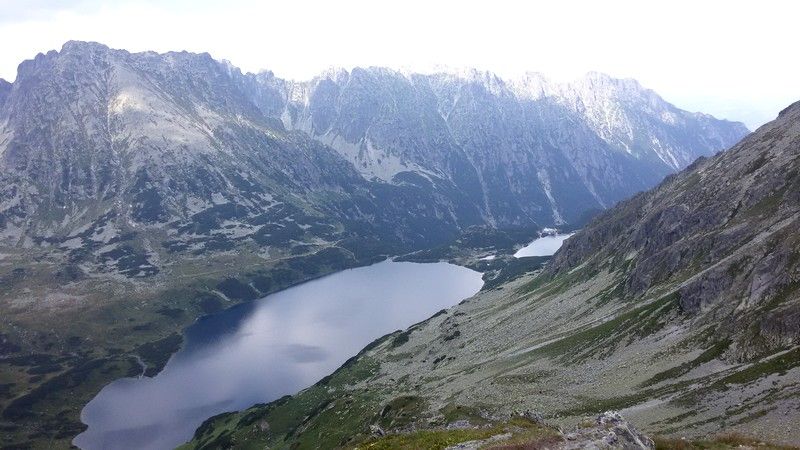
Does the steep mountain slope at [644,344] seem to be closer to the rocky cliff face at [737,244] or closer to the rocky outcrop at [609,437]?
the rocky cliff face at [737,244]

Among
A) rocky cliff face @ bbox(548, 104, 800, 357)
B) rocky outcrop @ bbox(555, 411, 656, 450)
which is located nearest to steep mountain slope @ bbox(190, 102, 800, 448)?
rocky cliff face @ bbox(548, 104, 800, 357)

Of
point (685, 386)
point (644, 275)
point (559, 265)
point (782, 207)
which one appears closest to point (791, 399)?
point (685, 386)

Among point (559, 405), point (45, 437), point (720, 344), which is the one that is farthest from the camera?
point (45, 437)

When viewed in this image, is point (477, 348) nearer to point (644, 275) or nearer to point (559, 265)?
point (644, 275)

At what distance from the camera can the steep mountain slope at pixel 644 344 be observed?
200 ft

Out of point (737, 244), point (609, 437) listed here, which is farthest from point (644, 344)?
point (609, 437)

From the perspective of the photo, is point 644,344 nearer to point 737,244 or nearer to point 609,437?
point 737,244

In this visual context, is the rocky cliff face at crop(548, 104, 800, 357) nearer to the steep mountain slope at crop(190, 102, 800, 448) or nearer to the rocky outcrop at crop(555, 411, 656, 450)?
the steep mountain slope at crop(190, 102, 800, 448)

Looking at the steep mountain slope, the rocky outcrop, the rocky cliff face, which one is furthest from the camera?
the rocky cliff face

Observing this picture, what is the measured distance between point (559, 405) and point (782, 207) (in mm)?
52193

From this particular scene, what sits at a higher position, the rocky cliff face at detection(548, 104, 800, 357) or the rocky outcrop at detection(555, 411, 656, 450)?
the rocky cliff face at detection(548, 104, 800, 357)

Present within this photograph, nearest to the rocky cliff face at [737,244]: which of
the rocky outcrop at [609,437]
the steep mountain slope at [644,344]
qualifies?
the steep mountain slope at [644,344]

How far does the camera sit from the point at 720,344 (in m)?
70.6

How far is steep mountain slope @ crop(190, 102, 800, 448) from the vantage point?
6081 centimetres
